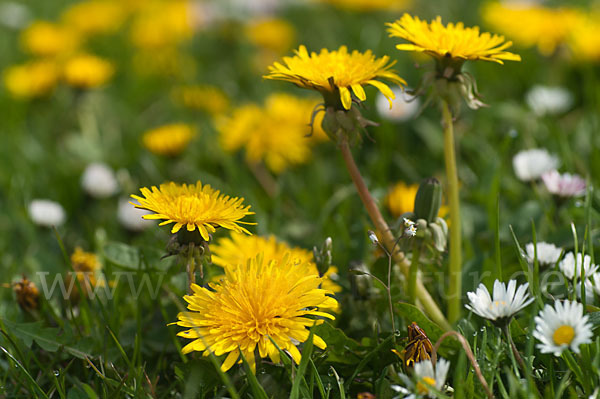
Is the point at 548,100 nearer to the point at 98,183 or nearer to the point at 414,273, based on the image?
the point at 414,273

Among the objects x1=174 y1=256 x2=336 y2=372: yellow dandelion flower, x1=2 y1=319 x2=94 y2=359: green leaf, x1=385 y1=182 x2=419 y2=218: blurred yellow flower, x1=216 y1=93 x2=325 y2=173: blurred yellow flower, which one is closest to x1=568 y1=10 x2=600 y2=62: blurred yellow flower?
x1=216 y1=93 x2=325 y2=173: blurred yellow flower

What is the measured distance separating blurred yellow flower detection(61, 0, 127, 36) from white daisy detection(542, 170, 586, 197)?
262 cm

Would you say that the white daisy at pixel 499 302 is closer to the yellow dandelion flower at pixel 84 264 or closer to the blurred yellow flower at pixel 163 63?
the yellow dandelion flower at pixel 84 264

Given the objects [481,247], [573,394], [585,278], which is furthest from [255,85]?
[573,394]

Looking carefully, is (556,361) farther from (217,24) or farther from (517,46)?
(217,24)

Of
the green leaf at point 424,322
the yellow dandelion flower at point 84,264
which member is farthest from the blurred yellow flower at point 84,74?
the green leaf at point 424,322

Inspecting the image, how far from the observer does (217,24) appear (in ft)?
11.5

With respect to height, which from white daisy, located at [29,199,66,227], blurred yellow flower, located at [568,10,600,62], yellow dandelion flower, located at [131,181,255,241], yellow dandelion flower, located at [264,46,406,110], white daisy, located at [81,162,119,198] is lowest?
white daisy, located at [29,199,66,227]

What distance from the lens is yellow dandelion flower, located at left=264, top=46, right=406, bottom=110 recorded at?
3.43 ft

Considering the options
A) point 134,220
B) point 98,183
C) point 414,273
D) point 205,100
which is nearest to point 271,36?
point 205,100

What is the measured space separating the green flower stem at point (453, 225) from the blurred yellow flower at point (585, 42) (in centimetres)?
139

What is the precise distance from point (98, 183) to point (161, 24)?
160cm

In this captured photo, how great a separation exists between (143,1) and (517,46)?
7.56 feet

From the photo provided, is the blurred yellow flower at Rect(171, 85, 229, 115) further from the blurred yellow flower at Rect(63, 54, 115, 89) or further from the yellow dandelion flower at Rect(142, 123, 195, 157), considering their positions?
the yellow dandelion flower at Rect(142, 123, 195, 157)
